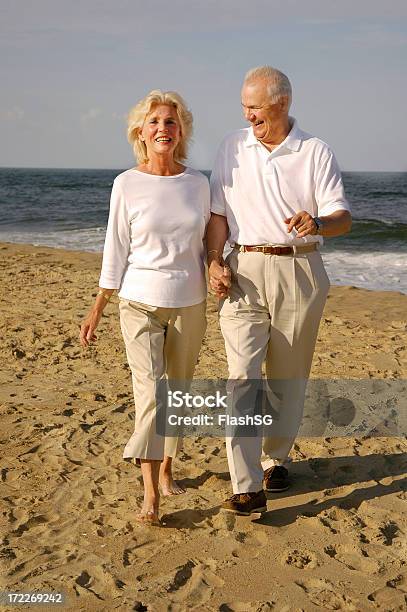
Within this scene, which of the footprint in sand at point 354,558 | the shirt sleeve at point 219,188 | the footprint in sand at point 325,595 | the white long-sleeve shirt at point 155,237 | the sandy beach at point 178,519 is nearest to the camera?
the footprint in sand at point 325,595

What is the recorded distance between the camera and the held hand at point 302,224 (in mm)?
3740

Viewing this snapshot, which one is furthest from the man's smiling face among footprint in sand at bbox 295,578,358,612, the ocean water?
the ocean water

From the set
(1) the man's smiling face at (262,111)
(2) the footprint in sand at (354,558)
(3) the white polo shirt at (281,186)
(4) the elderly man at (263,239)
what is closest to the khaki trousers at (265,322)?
(4) the elderly man at (263,239)

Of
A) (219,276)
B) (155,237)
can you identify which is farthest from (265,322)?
(155,237)

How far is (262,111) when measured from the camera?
3.94m

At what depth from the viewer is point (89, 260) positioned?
45.9 feet

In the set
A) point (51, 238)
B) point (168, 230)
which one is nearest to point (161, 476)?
point (168, 230)

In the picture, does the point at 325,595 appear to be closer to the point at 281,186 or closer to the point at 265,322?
the point at 265,322

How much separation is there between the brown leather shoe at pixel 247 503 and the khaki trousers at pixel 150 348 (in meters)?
0.43

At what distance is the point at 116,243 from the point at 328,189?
103 cm

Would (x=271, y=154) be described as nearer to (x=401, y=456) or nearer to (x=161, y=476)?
(x=161, y=476)

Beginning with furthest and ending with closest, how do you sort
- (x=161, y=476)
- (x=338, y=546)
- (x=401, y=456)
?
1. (x=401, y=456)
2. (x=161, y=476)
3. (x=338, y=546)

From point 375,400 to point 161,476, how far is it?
2229 millimetres

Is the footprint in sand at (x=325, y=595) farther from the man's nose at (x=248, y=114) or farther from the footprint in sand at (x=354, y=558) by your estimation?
the man's nose at (x=248, y=114)
